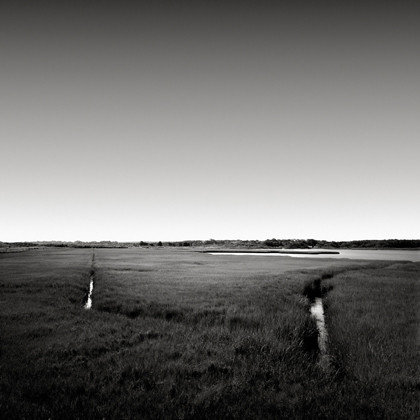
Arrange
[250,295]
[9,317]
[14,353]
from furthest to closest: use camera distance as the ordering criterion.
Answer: [250,295]
[9,317]
[14,353]

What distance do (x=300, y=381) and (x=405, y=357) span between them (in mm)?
4948

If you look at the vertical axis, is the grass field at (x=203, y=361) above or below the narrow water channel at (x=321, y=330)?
above

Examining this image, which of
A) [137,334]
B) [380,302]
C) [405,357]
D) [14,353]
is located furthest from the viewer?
[380,302]

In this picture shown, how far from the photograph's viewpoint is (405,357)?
1245 centimetres

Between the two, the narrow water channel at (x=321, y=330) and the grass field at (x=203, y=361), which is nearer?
the grass field at (x=203, y=361)

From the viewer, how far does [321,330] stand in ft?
58.1

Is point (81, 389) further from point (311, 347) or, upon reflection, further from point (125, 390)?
point (311, 347)

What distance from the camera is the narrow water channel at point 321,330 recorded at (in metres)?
12.6

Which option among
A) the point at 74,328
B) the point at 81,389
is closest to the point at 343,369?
the point at 81,389

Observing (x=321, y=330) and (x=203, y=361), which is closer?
(x=203, y=361)

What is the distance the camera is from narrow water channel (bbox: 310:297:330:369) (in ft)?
41.3

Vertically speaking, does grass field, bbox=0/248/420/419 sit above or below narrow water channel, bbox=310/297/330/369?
above

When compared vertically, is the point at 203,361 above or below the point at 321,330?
above

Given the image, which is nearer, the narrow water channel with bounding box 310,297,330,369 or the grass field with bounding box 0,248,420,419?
the grass field with bounding box 0,248,420,419
